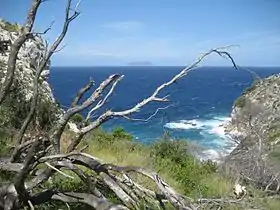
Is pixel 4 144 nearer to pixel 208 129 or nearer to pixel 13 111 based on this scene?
pixel 13 111

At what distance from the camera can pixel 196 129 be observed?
55.1 m

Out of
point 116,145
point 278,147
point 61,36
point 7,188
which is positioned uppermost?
point 61,36

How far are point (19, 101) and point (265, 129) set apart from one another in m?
8.55

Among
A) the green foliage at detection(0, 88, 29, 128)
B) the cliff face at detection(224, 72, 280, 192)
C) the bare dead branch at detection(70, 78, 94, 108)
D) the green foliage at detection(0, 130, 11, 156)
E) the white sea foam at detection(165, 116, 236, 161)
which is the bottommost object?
the white sea foam at detection(165, 116, 236, 161)

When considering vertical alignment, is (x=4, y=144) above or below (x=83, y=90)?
below

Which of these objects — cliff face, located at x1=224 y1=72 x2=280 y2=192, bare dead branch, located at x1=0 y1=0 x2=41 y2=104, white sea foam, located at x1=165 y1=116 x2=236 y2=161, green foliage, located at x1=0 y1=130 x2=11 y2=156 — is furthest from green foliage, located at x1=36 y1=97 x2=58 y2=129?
white sea foam, located at x1=165 y1=116 x2=236 y2=161

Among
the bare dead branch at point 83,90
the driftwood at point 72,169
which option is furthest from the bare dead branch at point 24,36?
the bare dead branch at point 83,90

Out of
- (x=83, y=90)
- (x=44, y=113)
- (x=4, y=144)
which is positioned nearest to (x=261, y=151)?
(x=44, y=113)

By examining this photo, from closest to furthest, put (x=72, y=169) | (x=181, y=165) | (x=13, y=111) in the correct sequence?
1. (x=72, y=169)
2. (x=181, y=165)
3. (x=13, y=111)

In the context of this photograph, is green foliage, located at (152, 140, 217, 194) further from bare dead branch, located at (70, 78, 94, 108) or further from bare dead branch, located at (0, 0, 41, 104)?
bare dead branch, located at (0, 0, 41, 104)

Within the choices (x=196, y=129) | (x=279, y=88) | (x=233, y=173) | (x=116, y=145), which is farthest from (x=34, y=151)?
(x=196, y=129)

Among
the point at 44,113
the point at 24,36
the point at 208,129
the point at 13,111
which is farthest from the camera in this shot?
the point at 208,129

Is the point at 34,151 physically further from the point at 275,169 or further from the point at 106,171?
the point at 275,169

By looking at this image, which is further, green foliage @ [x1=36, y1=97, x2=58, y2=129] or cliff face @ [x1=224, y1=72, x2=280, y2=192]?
green foliage @ [x1=36, y1=97, x2=58, y2=129]
